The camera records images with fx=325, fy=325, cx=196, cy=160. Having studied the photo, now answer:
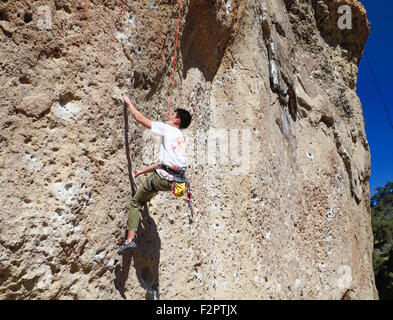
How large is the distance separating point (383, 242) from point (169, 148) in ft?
68.4

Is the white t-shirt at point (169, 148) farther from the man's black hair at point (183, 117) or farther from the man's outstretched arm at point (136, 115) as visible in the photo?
the man's black hair at point (183, 117)

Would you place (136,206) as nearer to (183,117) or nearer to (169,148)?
(169,148)

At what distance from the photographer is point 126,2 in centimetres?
294

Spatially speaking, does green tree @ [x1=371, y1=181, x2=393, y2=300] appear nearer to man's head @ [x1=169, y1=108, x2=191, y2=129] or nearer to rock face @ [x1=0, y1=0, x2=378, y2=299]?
rock face @ [x1=0, y1=0, x2=378, y2=299]

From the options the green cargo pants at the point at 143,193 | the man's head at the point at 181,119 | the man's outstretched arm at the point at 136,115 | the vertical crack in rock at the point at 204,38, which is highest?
the vertical crack in rock at the point at 204,38

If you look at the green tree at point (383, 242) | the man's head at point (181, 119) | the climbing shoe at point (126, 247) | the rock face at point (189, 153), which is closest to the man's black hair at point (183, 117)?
the man's head at point (181, 119)

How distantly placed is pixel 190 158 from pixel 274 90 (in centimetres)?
233

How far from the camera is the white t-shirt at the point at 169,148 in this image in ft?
9.53

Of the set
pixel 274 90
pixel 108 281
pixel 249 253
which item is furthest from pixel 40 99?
pixel 274 90

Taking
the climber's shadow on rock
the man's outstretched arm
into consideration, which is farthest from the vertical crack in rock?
the climber's shadow on rock

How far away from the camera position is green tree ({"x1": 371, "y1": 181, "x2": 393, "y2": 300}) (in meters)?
15.4

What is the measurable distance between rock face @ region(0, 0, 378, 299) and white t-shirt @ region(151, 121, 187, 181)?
1.05ft

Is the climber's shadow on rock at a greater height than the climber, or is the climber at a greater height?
the climber

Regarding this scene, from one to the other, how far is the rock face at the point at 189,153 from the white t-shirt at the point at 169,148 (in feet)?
1.05
